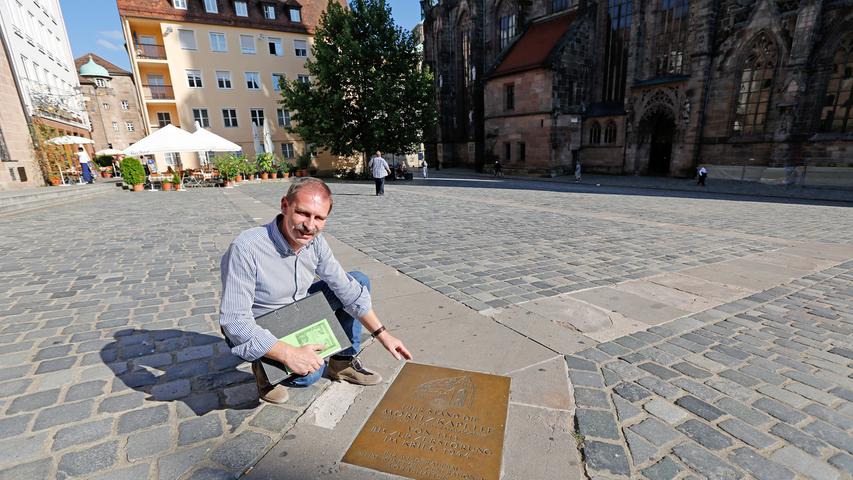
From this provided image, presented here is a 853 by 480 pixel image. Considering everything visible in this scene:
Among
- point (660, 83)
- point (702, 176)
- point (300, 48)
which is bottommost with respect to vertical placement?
point (702, 176)

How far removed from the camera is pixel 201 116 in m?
29.4

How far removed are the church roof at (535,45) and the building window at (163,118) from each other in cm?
2523

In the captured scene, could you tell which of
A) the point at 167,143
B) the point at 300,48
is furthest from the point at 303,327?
the point at 300,48

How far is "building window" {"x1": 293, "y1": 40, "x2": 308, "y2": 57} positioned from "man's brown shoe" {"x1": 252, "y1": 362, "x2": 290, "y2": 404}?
116 feet

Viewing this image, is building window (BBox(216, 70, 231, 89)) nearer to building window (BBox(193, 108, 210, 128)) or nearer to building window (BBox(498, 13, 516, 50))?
building window (BBox(193, 108, 210, 128))

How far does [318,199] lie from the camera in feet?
6.99

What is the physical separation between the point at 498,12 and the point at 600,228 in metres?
30.8

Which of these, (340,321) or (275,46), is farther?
(275,46)

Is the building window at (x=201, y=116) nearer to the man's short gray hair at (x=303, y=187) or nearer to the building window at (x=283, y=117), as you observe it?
the building window at (x=283, y=117)

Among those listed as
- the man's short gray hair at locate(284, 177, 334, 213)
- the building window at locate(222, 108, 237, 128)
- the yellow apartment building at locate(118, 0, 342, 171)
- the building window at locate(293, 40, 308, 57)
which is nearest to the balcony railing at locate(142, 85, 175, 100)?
the yellow apartment building at locate(118, 0, 342, 171)

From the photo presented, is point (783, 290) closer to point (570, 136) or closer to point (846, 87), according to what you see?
point (846, 87)

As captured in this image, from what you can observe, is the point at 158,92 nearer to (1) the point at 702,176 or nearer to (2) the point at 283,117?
(2) the point at 283,117

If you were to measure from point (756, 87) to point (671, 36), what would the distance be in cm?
582

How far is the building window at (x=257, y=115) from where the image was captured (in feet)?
101
